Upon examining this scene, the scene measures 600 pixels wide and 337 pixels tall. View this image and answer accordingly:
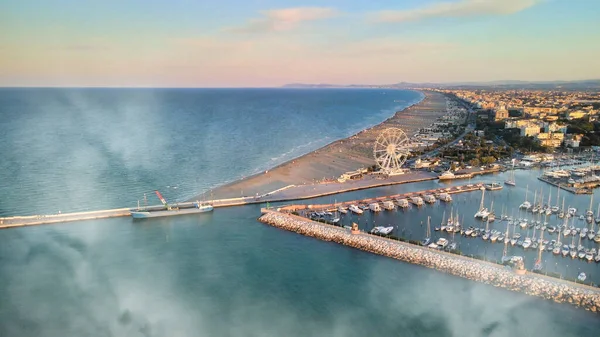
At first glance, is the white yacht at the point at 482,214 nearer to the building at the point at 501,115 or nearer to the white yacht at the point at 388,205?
the white yacht at the point at 388,205

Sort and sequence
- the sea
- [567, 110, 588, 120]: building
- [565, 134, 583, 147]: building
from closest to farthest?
the sea, [565, 134, 583, 147]: building, [567, 110, 588, 120]: building

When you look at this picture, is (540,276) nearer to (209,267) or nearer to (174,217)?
(209,267)

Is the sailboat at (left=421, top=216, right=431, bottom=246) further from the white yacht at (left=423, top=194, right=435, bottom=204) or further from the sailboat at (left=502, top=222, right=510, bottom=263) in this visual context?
the white yacht at (left=423, top=194, right=435, bottom=204)

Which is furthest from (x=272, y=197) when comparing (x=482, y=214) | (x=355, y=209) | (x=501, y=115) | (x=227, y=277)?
(x=501, y=115)

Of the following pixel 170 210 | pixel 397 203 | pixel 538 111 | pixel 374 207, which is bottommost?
pixel 397 203

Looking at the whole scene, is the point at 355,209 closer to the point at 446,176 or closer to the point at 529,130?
the point at 446,176

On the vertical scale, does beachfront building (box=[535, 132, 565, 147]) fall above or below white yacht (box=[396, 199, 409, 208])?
above

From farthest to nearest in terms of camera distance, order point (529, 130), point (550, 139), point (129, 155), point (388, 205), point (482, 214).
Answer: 1. point (529, 130)
2. point (550, 139)
3. point (129, 155)
4. point (388, 205)
5. point (482, 214)

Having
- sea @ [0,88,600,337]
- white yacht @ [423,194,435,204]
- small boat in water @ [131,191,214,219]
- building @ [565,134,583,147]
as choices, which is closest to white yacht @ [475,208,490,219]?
sea @ [0,88,600,337]

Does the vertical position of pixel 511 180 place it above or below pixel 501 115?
below
